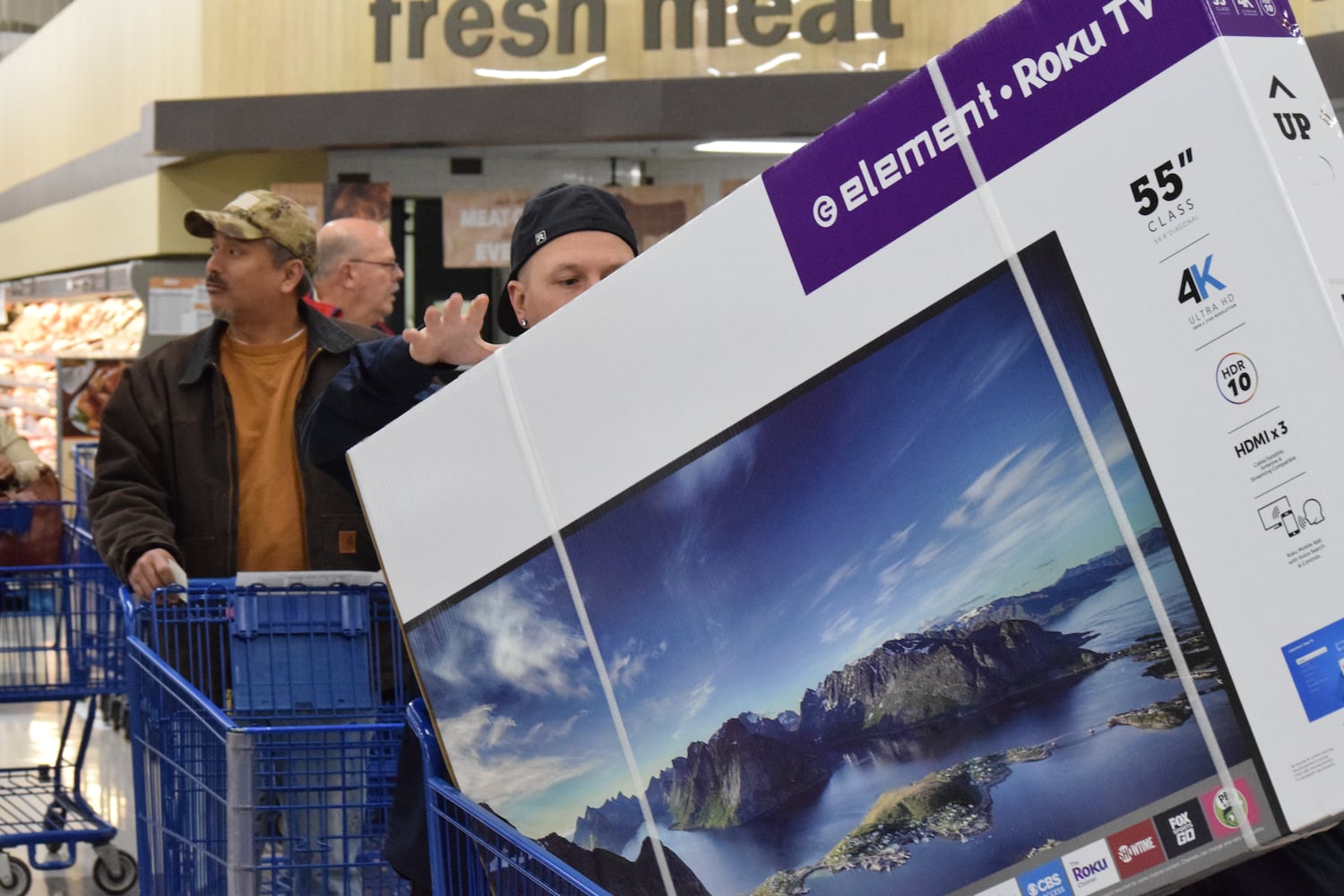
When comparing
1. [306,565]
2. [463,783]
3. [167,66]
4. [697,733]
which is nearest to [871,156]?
[697,733]

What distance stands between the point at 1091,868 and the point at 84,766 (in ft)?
A: 20.3

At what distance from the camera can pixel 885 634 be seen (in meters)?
1.42

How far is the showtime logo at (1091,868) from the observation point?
1.34m

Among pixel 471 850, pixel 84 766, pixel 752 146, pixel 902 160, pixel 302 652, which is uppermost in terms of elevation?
pixel 752 146

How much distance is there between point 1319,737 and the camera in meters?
1.23

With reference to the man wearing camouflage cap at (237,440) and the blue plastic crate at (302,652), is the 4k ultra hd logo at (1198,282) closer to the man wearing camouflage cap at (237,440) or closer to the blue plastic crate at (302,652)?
the blue plastic crate at (302,652)

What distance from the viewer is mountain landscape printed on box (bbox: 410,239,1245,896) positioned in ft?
4.33

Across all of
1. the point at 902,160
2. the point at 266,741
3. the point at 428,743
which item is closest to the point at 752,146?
the point at 266,741

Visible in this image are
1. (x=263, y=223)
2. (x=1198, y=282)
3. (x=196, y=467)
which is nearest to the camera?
→ (x=1198, y=282)

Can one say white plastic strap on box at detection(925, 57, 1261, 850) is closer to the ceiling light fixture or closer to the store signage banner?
the ceiling light fixture

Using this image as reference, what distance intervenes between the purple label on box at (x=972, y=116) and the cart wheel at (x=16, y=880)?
4304mm

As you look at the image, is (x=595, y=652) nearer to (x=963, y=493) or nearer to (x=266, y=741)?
(x=963, y=493)

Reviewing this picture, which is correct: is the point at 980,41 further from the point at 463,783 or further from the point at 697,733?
the point at 463,783

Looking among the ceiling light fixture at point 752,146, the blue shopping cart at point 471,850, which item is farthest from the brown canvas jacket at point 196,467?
the ceiling light fixture at point 752,146
